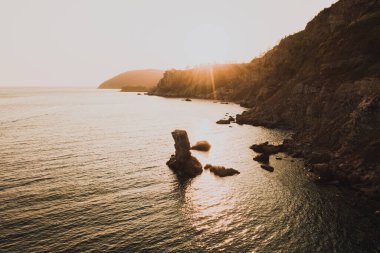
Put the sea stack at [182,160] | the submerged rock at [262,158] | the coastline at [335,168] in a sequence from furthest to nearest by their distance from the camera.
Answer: the submerged rock at [262,158] < the sea stack at [182,160] < the coastline at [335,168]

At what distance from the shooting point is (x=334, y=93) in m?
82.8

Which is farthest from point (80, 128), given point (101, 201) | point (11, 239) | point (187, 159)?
point (11, 239)

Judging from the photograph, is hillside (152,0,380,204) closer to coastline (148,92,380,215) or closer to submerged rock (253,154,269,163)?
coastline (148,92,380,215)

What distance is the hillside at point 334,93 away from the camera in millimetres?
52406

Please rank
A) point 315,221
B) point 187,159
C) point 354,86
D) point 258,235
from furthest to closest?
point 354,86 → point 187,159 → point 315,221 → point 258,235

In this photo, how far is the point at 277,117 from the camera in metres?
105

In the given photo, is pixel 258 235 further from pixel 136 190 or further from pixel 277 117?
pixel 277 117

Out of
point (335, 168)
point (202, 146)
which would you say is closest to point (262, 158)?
point (335, 168)

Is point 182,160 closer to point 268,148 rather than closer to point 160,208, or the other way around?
point 160,208

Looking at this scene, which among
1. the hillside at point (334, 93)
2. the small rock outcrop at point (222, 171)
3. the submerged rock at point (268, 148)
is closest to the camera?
the hillside at point (334, 93)

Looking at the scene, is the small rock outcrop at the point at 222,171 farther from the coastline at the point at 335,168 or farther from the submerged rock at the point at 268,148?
the submerged rock at the point at 268,148

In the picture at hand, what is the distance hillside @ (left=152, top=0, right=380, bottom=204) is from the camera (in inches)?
2063

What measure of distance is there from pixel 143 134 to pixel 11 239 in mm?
65020

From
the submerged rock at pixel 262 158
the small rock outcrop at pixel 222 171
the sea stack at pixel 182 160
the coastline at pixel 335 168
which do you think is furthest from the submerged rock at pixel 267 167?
the sea stack at pixel 182 160
